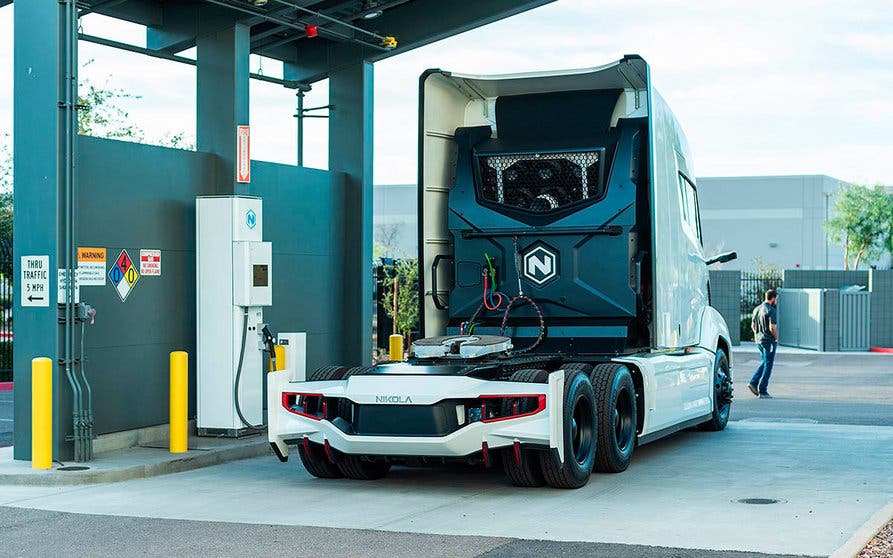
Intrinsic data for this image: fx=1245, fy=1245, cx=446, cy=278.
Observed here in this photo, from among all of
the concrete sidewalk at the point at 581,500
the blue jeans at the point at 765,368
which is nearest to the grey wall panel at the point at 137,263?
the concrete sidewalk at the point at 581,500

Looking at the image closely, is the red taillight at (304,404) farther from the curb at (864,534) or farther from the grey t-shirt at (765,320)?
the grey t-shirt at (765,320)

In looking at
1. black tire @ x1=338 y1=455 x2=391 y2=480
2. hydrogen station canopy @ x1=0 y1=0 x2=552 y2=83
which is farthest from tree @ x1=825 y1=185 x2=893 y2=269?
black tire @ x1=338 y1=455 x2=391 y2=480

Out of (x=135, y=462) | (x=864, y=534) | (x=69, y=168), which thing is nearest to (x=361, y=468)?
(x=135, y=462)

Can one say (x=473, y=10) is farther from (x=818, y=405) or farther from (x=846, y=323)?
(x=846, y=323)

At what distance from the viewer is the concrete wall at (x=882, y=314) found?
32.4 metres

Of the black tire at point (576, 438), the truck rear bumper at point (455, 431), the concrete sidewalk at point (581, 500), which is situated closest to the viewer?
the concrete sidewalk at point (581, 500)

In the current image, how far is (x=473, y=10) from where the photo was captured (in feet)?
49.6

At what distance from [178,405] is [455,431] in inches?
129

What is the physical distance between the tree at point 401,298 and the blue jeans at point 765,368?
8.55 meters

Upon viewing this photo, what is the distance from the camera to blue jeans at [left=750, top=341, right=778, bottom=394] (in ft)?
64.6

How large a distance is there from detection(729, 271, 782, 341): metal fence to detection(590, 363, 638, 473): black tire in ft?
80.1

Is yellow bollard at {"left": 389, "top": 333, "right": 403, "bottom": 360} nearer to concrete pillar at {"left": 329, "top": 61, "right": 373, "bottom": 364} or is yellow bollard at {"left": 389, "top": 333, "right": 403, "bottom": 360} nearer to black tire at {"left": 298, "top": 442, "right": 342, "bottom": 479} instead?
concrete pillar at {"left": 329, "top": 61, "right": 373, "bottom": 364}

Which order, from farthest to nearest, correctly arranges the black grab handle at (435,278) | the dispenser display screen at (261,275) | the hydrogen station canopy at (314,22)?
the hydrogen station canopy at (314,22) → the dispenser display screen at (261,275) → the black grab handle at (435,278)

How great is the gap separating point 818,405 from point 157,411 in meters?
10.2
